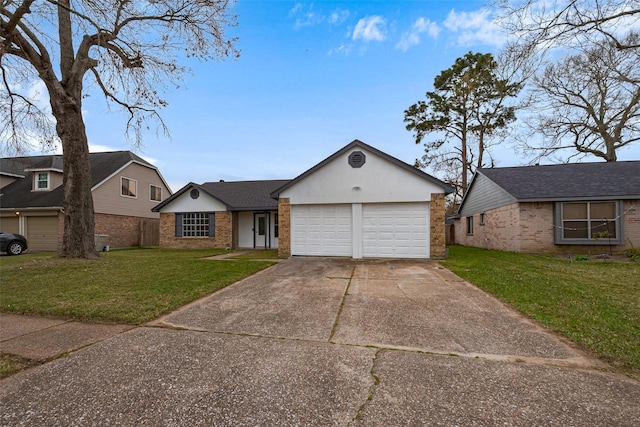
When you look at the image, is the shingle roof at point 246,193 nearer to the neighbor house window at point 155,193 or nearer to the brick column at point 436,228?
the neighbor house window at point 155,193

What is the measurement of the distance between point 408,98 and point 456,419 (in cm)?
2578

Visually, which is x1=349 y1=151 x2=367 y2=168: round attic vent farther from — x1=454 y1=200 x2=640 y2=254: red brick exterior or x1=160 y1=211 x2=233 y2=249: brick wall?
x1=160 y1=211 x2=233 y2=249: brick wall

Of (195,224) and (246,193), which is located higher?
(246,193)

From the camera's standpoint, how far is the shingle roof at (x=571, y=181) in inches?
483

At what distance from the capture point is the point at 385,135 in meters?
20.4

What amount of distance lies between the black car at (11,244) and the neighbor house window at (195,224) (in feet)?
23.0

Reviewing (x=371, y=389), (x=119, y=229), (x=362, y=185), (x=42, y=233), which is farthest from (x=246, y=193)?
(x=371, y=389)

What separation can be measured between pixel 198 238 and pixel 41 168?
10.4 meters

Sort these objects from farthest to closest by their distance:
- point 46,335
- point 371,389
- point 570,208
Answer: point 570,208, point 46,335, point 371,389

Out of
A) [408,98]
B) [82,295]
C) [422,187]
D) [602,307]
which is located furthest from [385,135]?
[82,295]

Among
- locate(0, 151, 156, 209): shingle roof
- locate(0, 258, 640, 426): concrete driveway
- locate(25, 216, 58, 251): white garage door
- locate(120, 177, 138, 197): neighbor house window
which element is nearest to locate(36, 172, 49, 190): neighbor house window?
locate(0, 151, 156, 209): shingle roof

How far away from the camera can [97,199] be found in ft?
56.2

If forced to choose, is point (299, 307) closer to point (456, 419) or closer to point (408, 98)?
point (456, 419)

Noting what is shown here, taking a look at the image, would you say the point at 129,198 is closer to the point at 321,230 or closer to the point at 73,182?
the point at 73,182
